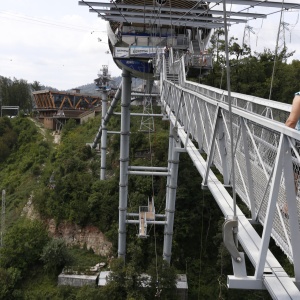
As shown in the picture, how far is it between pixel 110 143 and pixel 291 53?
465 inches

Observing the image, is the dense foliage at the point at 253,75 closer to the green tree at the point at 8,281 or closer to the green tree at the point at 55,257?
the green tree at the point at 55,257

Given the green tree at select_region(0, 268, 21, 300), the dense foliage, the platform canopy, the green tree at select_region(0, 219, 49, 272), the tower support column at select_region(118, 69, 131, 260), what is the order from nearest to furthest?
the platform canopy < the tower support column at select_region(118, 69, 131, 260) < the green tree at select_region(0, 268, 21, 300) < the green tree at select_region(0, 219, 49, 272) < the dense foliage

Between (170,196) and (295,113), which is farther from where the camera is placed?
(170,196)

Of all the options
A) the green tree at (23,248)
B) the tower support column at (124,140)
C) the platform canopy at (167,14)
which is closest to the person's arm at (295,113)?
the platform canopy at (167,14)

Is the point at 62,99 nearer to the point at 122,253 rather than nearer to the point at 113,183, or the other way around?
the point at 113,183

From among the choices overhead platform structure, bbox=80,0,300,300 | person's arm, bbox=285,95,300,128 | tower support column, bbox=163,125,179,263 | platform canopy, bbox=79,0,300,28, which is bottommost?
tower support column, bbox=163,125,179,263

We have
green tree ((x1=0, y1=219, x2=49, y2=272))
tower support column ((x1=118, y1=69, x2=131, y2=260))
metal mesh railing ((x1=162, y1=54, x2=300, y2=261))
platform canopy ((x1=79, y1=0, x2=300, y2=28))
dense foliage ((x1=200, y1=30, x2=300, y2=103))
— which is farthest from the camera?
dense foliage ((x1=200, y1=30, x2=300, y2=103))

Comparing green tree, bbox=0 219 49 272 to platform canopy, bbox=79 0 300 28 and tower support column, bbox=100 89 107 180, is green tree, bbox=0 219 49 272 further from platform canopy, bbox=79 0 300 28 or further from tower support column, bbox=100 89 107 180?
platform canopy, bbox=79 0 300 28

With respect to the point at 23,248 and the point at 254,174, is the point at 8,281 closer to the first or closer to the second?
the point at 23,248

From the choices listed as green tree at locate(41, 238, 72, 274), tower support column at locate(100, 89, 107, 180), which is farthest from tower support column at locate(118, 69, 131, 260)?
tower support column at locate(100, 89, 107, 180)

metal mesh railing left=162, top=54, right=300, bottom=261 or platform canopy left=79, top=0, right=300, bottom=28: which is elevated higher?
platform canopy left=79, top=0, right=300, bottom=28

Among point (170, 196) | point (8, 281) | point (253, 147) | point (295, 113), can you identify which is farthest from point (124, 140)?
point (295, 113)

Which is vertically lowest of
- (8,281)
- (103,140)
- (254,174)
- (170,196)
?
(8,281)

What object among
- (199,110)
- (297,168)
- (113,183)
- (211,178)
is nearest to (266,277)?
(297,168)
